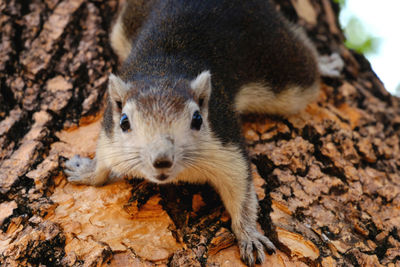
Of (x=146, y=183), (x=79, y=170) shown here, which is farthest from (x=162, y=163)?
(x=79, y=170)

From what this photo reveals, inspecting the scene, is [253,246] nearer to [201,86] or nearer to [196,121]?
[196,121]

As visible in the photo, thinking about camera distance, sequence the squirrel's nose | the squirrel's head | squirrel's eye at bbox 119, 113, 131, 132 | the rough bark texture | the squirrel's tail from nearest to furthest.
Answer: the squirrel's nose → the squirrel's head → the rough bark texture → squirrel's eye at bbox 119, 113, 131, 132 → the squirrel's tail

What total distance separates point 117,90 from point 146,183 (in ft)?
2.83

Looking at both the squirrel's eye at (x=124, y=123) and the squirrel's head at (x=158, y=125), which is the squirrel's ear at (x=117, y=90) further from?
the squirrel's eye at (x=124, y=123)

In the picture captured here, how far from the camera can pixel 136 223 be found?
10.5 feet

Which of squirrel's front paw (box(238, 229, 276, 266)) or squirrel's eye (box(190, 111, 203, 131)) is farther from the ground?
squirrel's eye (box(190, 111, 203, 131))

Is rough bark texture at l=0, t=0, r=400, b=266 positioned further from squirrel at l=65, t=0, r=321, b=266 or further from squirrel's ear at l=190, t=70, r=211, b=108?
squirrel's ear at l=190, t=70, r=211, b=108

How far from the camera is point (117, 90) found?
347 centimetres

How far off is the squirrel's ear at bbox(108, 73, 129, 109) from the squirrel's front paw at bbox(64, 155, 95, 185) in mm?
667

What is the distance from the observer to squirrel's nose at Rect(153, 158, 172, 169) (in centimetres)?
272

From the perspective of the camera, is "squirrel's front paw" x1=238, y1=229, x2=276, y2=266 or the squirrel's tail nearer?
"squirrel's front paw" x1=238, y1=229, x2=276, y2=266

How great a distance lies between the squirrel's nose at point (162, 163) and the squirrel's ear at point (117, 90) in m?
0.96

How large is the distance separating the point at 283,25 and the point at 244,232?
308cm

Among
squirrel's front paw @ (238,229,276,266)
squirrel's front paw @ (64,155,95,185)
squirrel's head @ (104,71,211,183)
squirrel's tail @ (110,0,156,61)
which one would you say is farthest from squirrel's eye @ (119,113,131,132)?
squirrel's tail @ (110,0,156,61)
